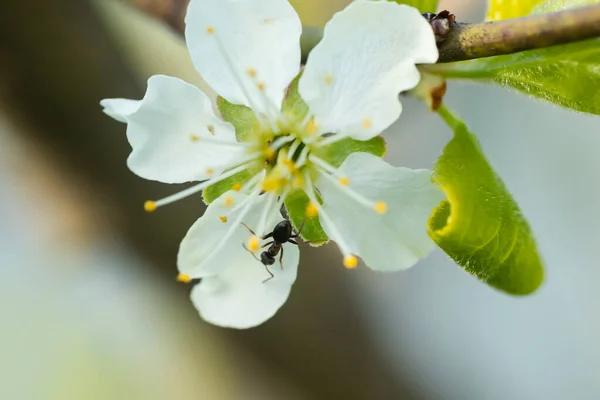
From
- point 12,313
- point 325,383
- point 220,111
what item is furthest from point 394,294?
point 220,111

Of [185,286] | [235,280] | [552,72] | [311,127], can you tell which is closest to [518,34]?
[552,72]

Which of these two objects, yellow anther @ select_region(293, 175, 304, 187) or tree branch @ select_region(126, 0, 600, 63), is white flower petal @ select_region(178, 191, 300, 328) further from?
tree branch @ select_region(126, 0, 600, 63)

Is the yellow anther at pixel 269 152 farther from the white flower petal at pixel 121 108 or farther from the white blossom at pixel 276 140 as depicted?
the white flower petal at pixel 121 108

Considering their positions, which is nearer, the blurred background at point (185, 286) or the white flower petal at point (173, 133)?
the white flower petal at point (173, 133)

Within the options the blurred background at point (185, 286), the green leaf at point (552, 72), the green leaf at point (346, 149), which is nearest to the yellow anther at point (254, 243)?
the green leaf at point (346, 149)

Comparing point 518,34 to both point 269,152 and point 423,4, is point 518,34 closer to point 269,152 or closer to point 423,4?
point 423,4

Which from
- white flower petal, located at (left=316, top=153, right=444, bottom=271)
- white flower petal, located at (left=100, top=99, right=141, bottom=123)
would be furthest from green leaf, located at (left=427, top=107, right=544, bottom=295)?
white flower petal, located at (left=100, top=99, right=141, bottom=123)
